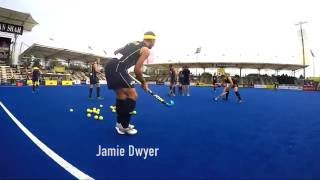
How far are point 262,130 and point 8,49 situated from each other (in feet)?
144

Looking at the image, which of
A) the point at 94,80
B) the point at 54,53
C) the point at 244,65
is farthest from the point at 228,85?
the point at 244,65

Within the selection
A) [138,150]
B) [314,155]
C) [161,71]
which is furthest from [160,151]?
[161,71]

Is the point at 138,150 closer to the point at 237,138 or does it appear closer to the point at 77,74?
the point at 237,138

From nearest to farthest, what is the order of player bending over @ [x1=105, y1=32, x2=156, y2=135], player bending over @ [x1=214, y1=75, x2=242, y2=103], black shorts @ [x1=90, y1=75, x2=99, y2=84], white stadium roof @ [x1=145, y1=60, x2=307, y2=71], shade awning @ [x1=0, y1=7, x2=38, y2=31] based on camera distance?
player bending over @ [x1=105, y1=32, x2=156, y2=135] < black shorts @ [x1=90, y1=75, x2=99, y2=84] < player bending over @ [x1=214, y1=75, x2=242, y2=103] < shade awning @ [x1=0, y1=7, x2=38, y2=31] < white stadium roof @ [x1=145, y1=60, x2=307, y2=71]

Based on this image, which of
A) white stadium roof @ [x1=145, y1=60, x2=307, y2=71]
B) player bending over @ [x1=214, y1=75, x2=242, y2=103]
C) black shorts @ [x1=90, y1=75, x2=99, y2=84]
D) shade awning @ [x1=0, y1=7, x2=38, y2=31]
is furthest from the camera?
white stadium roof @ [x1=145, y1=60, x2=307, y2=71]

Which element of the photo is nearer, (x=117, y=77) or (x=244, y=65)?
(x=117, y=77)

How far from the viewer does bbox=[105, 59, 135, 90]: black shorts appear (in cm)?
560

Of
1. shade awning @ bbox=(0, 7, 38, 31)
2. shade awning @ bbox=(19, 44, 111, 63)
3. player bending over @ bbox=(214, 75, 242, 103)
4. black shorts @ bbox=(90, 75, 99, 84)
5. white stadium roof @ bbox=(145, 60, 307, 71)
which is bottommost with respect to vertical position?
player bending over @ bbox=(214, 75, 242, 103)

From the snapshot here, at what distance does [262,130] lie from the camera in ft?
20.8

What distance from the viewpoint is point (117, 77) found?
221 inches

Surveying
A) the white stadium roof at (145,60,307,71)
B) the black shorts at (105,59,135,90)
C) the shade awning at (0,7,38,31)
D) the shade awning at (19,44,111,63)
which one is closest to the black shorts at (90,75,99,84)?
the black shorts at (105,59,135,90)

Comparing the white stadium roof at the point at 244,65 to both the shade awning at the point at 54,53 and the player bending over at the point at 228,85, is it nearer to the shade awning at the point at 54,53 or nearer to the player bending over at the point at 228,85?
the shade awning at the point at 54,53

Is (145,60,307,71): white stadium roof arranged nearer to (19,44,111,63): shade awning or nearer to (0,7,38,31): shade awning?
(19,44,111,63): shade awning

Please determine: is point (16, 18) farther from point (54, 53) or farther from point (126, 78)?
point (126, 78)
